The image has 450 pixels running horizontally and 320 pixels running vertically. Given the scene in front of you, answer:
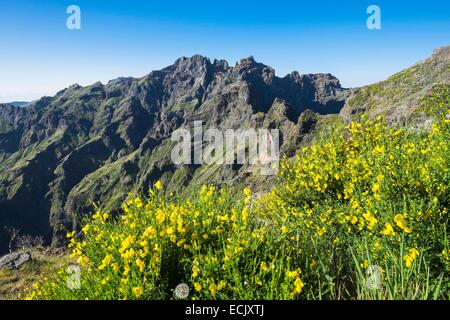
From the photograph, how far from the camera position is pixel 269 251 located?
233 inches

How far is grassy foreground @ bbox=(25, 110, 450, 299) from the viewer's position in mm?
5086

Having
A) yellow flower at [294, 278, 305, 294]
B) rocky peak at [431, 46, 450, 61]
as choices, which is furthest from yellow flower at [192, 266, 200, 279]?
rocky peak at [431, 46, 450, 61]

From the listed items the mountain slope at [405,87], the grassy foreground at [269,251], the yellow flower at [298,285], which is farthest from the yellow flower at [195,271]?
the mountain slope at [405,87]

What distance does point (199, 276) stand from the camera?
5609mm

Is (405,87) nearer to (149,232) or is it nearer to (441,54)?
(441,54)
